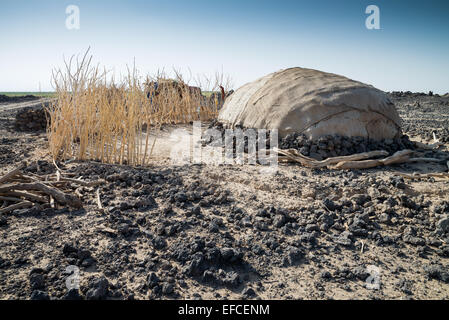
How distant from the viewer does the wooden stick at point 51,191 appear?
234cm

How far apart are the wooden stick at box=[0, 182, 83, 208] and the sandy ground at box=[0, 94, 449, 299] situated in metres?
0.09

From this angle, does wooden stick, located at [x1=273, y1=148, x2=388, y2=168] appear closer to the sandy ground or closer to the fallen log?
the sandy ground

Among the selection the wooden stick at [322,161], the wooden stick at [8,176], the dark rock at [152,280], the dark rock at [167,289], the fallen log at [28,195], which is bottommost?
the dark rock at [167,289]

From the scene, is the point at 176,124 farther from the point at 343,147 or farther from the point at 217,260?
the point at 217,260

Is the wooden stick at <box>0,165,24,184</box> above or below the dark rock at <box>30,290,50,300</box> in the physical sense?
above

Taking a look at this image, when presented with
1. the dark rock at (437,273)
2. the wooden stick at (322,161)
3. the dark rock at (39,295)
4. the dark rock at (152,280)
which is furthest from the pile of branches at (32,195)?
the dark rock at (437,273)

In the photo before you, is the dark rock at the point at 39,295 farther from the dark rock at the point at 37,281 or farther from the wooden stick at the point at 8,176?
the wooden stick at the point at 8,176

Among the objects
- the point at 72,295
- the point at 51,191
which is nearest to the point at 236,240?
the point at 72,295

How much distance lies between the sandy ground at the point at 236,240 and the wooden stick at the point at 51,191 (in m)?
0.09

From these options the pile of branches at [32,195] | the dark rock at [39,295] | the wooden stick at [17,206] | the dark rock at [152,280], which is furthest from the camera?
the pile of branches at [32,195]

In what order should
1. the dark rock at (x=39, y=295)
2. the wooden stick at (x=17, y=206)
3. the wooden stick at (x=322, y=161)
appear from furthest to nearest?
the wooden stick at (x=322, y=161) < the wooden stick at (x=17, y=206) < the dark rock at (x=39, y=295)

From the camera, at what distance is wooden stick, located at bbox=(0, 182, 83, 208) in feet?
7.68

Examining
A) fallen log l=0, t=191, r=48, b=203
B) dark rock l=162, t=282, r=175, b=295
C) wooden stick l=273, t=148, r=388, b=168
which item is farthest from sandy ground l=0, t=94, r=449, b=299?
wooden stick l=273, t=148, r=388, b=168
